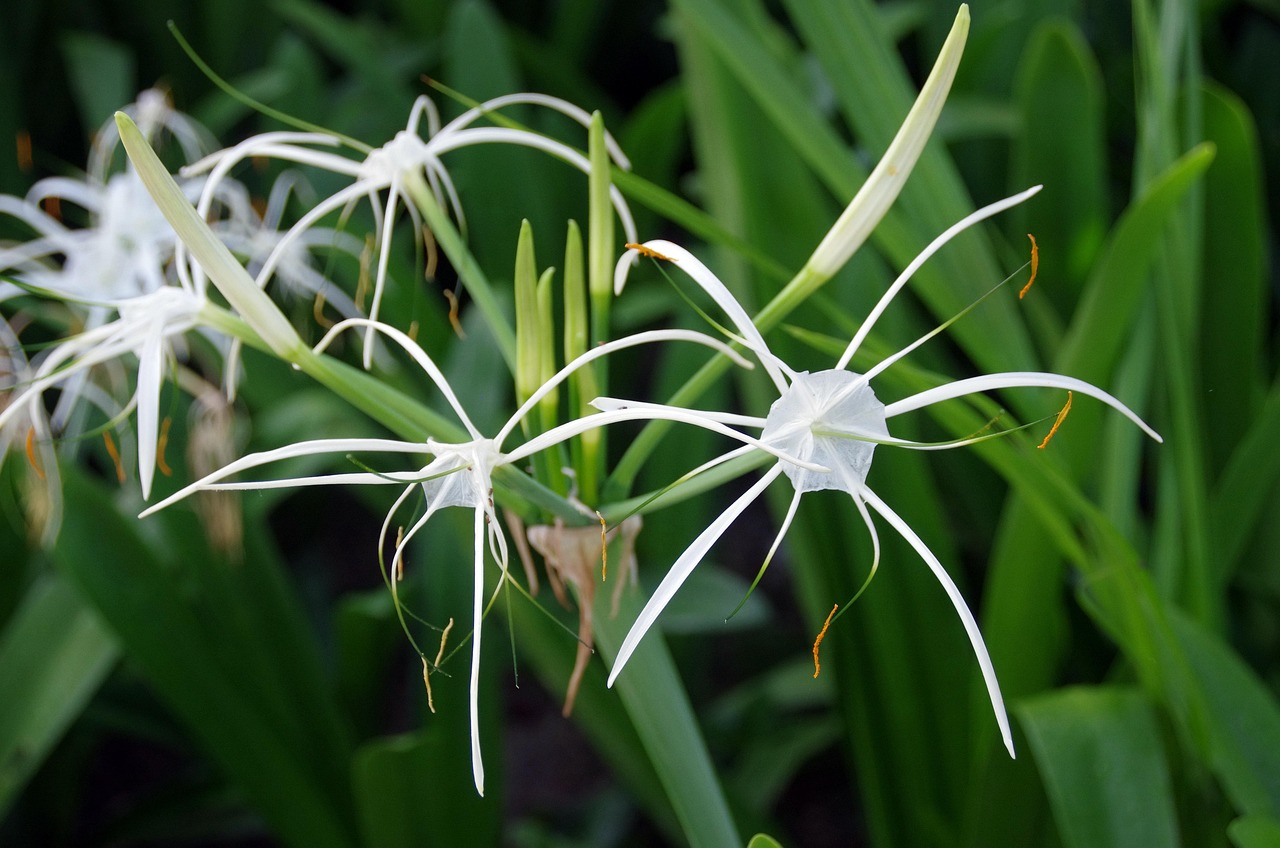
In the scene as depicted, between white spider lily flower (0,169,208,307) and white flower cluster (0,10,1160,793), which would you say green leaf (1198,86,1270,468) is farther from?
white spider lily flower (0,169,208,307)

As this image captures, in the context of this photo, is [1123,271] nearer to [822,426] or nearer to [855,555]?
[855,555]

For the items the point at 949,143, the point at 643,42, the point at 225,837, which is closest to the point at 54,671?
the point at 225,837

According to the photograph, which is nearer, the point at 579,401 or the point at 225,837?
the point at 579,401

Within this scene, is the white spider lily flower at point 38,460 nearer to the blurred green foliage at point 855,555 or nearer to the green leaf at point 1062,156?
the blurred green foliage at point 855,555

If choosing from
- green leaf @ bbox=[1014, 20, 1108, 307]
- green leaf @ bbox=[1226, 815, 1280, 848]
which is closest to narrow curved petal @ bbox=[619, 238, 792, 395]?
green leaf @ bbox=[1226, 815, 1280, 848]

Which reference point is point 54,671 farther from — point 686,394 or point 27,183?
point 27,183

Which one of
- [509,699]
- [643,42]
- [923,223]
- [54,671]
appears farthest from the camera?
[643,42]
